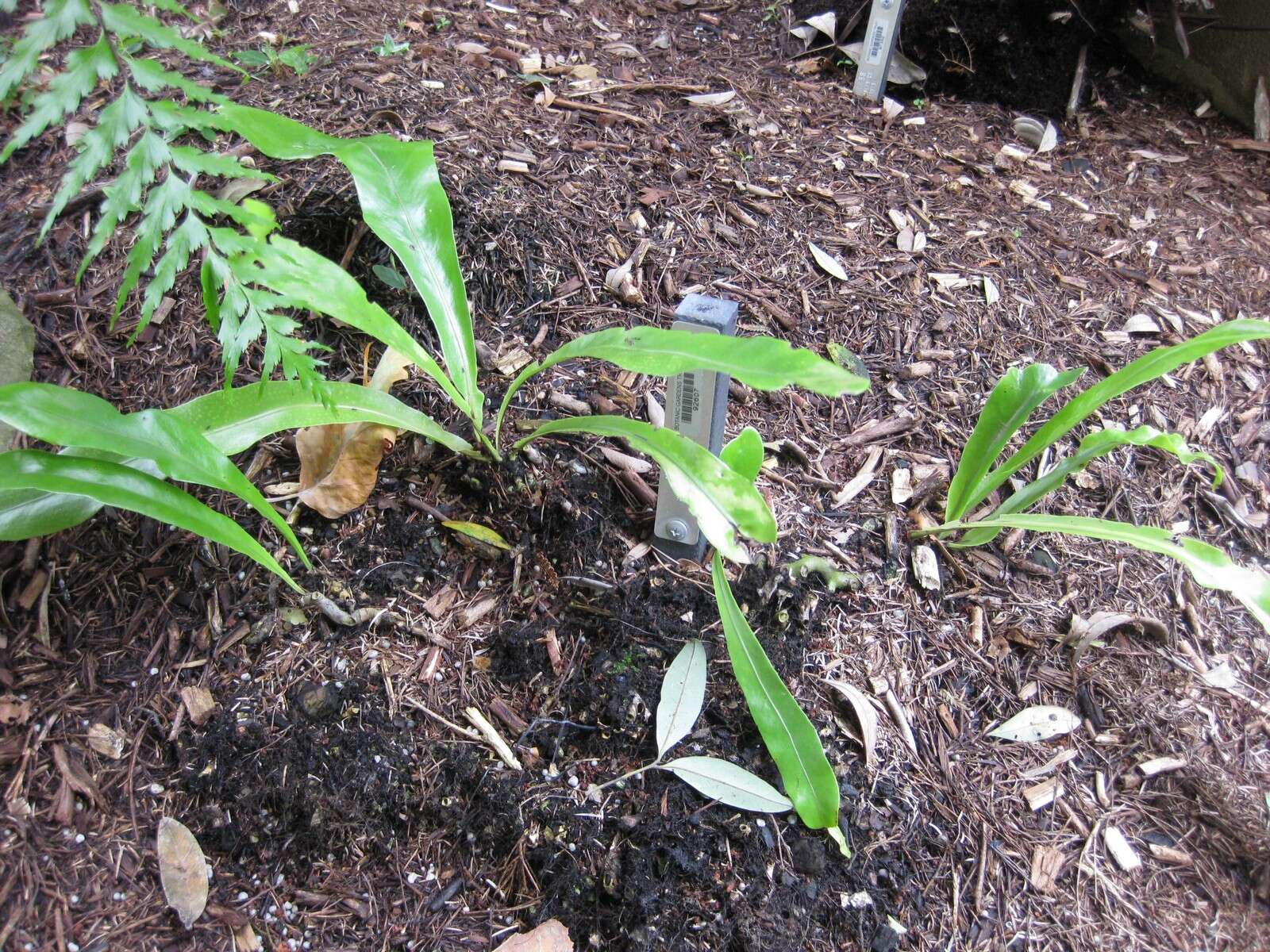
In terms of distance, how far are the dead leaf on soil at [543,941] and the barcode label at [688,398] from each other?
798mm

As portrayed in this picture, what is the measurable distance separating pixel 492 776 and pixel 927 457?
1092 millimetres

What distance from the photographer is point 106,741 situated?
1271mm

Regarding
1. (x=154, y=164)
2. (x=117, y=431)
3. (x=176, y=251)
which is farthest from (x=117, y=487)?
(x=154, y=164)

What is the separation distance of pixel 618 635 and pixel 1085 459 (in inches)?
35.1

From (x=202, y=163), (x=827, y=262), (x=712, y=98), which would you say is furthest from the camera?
(x=712, y=98)

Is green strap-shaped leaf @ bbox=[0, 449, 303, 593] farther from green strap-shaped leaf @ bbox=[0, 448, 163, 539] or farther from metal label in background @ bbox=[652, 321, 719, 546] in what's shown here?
metal label in background @ bbox=[652, 321, 719, 546]

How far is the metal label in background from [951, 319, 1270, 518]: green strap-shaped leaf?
55 centimetres

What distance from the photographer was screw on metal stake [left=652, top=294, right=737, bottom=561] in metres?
1.26

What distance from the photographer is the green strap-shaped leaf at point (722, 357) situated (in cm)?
104

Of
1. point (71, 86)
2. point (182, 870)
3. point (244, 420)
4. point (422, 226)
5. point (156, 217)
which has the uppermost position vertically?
point (71, 86)

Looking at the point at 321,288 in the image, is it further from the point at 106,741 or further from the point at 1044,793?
the point at 1044,793

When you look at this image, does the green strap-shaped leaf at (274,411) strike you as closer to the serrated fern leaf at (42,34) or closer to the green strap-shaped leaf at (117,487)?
the green strap-shaped leaf at (117,487)

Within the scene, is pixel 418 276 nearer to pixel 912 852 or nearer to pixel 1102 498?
pixel 912 852

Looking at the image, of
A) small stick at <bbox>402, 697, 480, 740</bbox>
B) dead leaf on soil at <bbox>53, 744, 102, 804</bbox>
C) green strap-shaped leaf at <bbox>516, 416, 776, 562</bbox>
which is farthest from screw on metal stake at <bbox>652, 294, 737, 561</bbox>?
dead leaf on soil at <bbox>53, 744, 102, 804</bbox>
